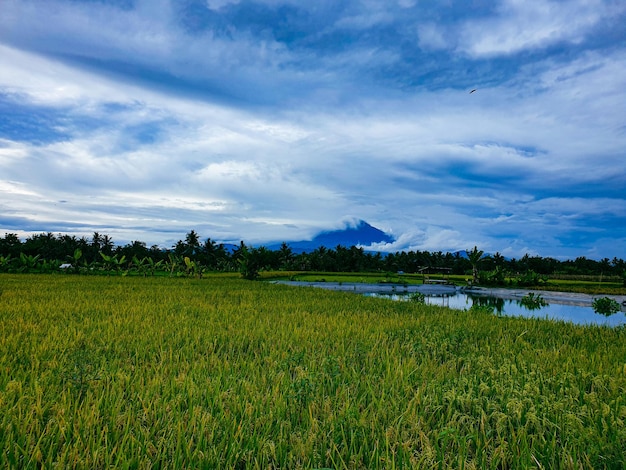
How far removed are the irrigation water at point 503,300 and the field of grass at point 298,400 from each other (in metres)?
7.84

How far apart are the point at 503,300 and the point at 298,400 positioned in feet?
64.9

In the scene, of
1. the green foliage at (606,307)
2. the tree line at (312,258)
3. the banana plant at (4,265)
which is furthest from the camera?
the tree line at (312,258)

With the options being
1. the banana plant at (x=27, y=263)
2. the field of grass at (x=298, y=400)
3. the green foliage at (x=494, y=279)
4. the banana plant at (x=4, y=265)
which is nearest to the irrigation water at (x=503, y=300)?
the green foliage at (x=494, y=279)

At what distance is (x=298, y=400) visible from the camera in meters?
2.72

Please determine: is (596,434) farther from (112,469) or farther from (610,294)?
(610,294)

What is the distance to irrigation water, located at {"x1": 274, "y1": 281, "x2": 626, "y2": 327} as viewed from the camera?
13.7 m

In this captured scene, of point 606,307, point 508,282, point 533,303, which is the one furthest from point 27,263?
point 508,282

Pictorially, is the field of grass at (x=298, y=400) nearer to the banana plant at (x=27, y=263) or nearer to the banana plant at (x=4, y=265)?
the banana plant at (x=27, y=263)

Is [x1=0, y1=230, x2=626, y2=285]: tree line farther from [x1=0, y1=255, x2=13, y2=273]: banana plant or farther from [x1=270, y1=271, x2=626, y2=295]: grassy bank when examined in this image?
[x1=0, y1=255, x2=13, y2=273]: banana plant

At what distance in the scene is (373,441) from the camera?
7.16ft

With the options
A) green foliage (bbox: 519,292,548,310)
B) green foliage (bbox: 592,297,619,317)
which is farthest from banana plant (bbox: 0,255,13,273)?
green foliage (bbox: 592,297,619,317)

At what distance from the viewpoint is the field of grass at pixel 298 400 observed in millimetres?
2035

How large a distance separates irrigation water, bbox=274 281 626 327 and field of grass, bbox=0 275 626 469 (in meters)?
7.84

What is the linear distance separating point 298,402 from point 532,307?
53.2ft
